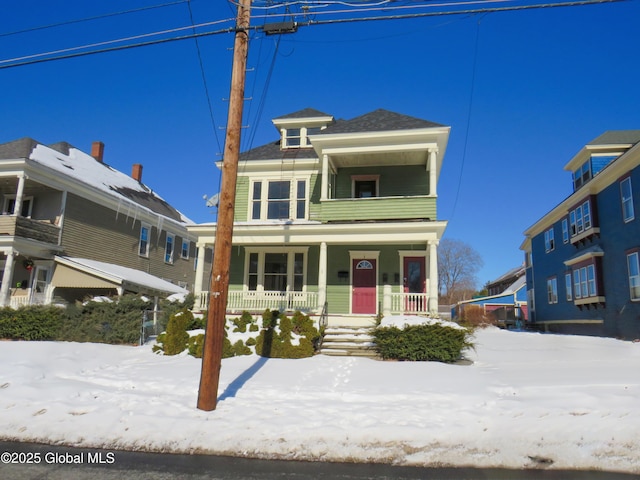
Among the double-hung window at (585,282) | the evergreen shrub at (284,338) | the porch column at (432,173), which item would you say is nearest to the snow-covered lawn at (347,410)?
the evergreen shrub at (284,338)

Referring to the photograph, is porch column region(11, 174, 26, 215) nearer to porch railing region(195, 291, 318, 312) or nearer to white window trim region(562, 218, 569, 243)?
porch railing region(195, 291, 318, 312)

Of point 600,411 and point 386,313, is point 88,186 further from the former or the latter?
point 600,411

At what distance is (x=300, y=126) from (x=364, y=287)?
799cm

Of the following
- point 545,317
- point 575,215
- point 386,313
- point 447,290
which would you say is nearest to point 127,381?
point 386,313

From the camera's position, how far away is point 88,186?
68.2 feet

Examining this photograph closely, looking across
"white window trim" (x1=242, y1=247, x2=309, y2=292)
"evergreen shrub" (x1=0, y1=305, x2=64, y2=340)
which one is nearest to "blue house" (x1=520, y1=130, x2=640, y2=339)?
"white window trim" (x1=242, y1=247, x2=309, y2=292)

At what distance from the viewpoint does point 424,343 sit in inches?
446

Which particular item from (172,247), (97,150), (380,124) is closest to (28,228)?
(172,247)

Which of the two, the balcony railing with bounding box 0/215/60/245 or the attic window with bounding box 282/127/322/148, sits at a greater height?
the attic window with bounding box 282/127/322/148

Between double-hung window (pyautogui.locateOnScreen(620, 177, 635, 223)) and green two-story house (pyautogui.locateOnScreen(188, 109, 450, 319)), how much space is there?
25.6ft

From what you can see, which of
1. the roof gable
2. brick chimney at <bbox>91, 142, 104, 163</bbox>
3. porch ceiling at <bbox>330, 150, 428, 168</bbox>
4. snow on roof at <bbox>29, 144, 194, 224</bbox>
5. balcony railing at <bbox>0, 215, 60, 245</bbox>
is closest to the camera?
porch ceiling at <bbox>330, 150, 428, 168</bbox>

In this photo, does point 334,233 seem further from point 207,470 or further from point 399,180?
point 207,470

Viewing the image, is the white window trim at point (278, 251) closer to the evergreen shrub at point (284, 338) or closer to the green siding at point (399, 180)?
the green siding at point (399, 180)

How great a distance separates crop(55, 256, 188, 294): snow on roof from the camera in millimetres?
19047
